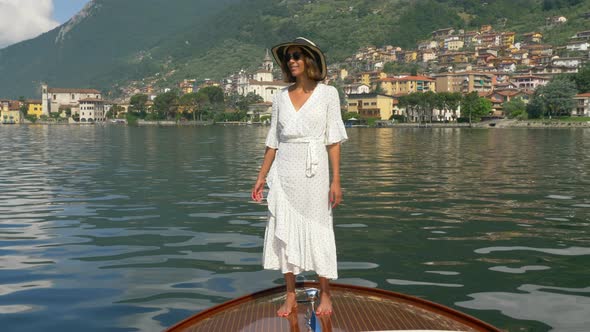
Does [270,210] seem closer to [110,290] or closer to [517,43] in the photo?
[110,290]

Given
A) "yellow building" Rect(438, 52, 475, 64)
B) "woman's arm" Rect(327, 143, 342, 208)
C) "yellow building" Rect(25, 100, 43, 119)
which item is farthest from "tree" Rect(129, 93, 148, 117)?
"woman's arm" Rect(327, 143, 342, 208)

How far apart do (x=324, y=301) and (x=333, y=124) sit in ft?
4.65

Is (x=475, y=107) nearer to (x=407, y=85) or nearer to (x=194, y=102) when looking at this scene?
(x=407, y=85)

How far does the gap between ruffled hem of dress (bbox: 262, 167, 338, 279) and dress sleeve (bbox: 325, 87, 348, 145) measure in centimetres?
58

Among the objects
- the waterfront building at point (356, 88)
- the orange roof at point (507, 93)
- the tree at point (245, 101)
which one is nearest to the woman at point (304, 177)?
the orange roof at point (507, 93)

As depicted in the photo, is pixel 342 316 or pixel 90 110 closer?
pixel 342 316

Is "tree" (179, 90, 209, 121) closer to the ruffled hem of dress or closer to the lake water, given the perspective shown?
the lake water

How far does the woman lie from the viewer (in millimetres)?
4582

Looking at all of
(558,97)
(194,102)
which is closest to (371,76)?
(194,102)

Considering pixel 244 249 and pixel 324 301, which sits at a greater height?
pixel 324 301

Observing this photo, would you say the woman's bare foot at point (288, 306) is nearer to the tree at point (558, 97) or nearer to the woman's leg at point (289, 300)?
the woman's leg at point (289, 300)

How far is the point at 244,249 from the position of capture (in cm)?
859

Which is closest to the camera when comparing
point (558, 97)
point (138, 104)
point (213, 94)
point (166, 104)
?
point (558, 97)

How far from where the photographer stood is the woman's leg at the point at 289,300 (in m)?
4.40
